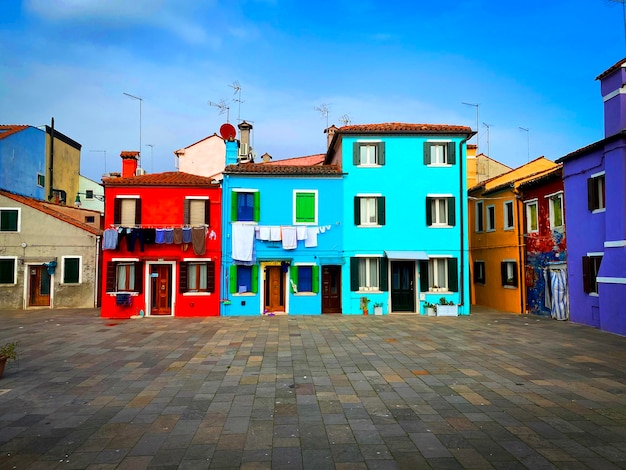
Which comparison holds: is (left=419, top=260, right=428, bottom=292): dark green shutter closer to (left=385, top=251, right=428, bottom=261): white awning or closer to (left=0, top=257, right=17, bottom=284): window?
(left=385, top=251, right=428, bottom=261): white awning

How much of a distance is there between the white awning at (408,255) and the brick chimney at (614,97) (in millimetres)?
8707

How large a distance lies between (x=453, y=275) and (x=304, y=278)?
732cm

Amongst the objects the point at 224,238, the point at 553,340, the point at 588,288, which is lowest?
the point at 553,340

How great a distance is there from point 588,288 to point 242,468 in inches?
644

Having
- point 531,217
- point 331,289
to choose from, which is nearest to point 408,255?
point 331,289

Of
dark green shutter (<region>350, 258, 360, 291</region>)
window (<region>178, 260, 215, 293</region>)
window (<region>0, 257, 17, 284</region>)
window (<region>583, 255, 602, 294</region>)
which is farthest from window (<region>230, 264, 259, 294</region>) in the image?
window (<region>583, 255, 602, 294</region>)

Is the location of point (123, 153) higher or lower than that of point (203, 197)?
higher

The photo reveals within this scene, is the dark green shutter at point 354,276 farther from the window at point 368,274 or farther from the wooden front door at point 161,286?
the wooden front door at point 161,286

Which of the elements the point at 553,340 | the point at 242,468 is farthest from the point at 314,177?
the point at 242,468

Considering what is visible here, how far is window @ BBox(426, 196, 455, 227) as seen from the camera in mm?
20953

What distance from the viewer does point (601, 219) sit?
15680 millimetres

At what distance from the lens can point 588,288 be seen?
1655 cm

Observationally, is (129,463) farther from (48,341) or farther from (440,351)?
(48,341)

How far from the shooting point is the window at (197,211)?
20453 mm
